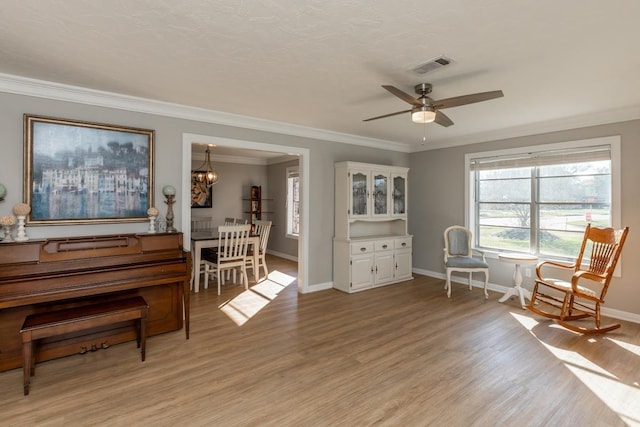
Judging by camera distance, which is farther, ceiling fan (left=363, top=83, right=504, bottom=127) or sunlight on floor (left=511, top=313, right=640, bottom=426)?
ceiling fan (left=363, top=83, right=504, bottom=127)

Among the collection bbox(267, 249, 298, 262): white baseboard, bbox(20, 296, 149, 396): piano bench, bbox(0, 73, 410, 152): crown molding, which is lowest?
bbox(267, 249, 298, 262): white baseboard

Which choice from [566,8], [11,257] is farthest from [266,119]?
[566,8]

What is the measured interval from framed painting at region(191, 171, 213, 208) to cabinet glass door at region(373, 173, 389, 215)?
12.3ft

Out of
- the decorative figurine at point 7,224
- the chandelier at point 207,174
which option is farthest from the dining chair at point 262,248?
the decorative figurine at point 7,224

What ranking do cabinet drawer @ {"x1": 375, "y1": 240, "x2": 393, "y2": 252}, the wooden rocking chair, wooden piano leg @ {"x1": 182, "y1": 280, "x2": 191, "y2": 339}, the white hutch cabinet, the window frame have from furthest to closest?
the window frame, cabinet drawer @ {"x1": 375, "y1": 240, "x2": 393, "y2": 252}, the white hutch cabinet, the wooden rocking chair, wooden piano leg @ {"x1": 182, "y1": 280, "x2": 191, "y2": 339}

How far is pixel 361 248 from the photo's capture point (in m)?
4.98

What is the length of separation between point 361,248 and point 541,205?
261cm

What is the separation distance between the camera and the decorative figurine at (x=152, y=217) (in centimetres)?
337

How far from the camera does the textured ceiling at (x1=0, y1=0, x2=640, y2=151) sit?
187 cm

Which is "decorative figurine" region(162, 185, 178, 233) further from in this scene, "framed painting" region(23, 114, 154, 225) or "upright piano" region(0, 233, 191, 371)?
"upright piano" region(0, 233, 191, 371)

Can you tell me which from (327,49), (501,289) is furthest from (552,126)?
(327,49)

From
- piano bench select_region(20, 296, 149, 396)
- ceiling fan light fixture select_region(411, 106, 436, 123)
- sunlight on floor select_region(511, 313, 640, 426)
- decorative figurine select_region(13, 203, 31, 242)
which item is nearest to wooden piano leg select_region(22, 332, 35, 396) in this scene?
piano bench select_region(20, 296, 149, 396)

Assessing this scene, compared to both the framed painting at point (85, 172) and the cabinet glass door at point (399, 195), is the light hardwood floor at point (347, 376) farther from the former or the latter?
the cabinet glass door at point (399, 195)

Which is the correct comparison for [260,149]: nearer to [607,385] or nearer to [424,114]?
[424,114]
